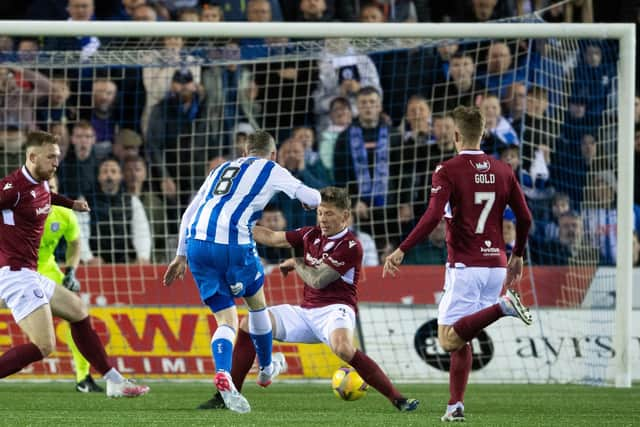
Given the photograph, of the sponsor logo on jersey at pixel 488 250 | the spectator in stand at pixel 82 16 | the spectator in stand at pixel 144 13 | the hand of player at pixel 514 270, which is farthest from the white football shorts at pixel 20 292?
the spectator in stand at pixel 144 13

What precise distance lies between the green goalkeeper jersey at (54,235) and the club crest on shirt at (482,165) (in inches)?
160

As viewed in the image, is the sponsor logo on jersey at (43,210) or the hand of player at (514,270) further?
the sponsor logo on jersey at (43,210)

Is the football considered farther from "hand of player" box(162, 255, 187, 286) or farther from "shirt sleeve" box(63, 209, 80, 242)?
"shirt sleeve" box(63, 209, 80, 242)

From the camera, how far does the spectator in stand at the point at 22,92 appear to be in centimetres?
1255

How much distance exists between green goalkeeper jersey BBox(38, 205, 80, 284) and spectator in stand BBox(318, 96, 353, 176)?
3.19 m

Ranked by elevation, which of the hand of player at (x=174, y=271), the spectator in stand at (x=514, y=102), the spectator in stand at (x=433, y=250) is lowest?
the spectator in stand at (x=433, y=250)

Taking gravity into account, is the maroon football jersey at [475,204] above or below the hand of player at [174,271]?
above

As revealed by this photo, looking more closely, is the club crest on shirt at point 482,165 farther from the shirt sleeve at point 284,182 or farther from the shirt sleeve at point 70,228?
the shirt sleeve at point 70,228

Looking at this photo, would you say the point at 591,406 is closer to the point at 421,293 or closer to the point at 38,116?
the point at 421,293

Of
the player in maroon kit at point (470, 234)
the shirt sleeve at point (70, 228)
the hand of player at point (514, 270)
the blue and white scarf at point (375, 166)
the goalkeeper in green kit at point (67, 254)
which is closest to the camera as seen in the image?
the player in maroon kit at point (470, 234)

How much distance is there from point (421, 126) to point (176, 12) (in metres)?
3.58

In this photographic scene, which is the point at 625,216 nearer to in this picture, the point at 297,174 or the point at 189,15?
the point at 297,174

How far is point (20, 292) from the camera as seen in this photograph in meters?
8.16

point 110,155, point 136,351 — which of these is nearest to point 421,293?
point 136,351
